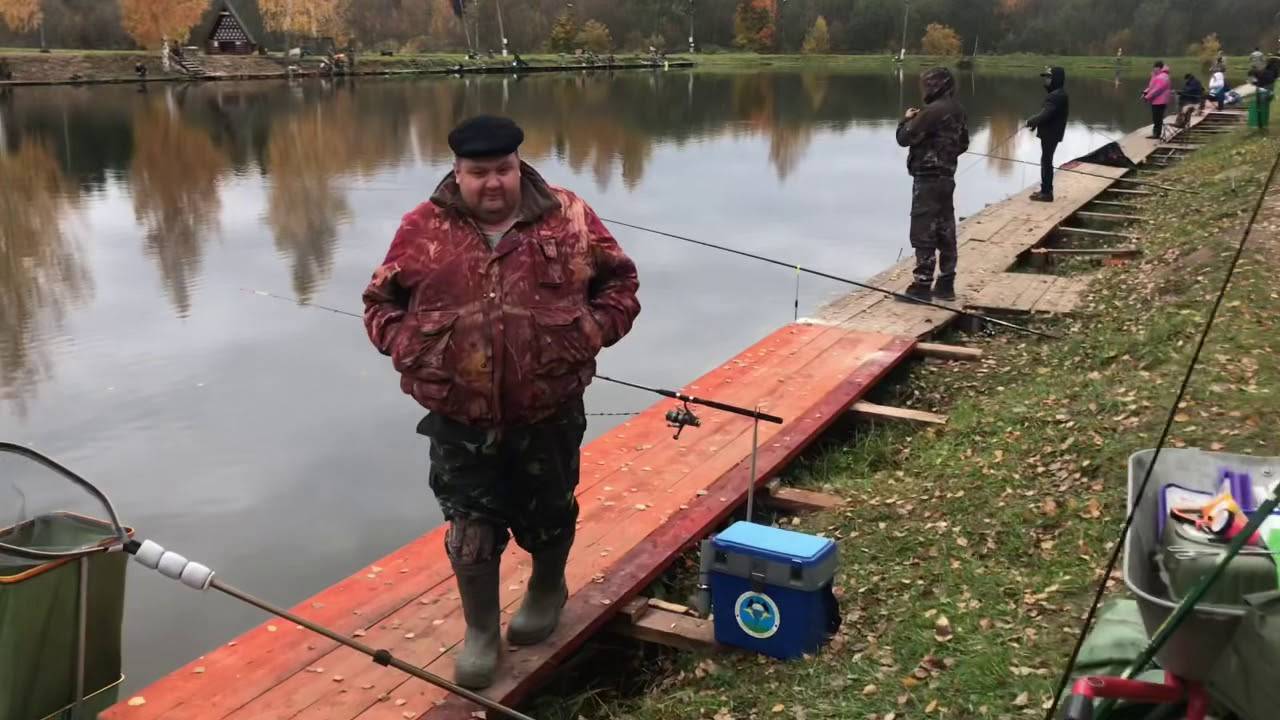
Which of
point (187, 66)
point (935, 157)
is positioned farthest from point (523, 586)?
point (187, 66)

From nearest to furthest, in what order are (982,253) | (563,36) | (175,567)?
(175,567), (982,253), (563,36)

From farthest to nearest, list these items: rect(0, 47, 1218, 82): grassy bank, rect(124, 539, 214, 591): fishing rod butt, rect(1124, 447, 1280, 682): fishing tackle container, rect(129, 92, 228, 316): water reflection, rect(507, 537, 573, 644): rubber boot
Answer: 1. rect(0, 47, 1218, 82): grassy bank
2. rect(129, 92, 228, 316): water reflection
3. rect(507, 537, 573, 644): rubber boot
4. rect(124, 539, 214, 591): fishing rod butt
5. rect(1124, 447, 1280, 682): fishing tackle container

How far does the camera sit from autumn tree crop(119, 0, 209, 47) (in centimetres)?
6962

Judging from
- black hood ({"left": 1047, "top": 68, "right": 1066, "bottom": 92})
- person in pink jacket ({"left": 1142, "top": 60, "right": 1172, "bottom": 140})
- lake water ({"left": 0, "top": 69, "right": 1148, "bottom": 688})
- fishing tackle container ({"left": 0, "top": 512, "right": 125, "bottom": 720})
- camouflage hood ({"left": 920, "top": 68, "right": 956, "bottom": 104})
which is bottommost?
lake water ({"left": 0, "top": 69, "right": 1148, "bottom": 688})

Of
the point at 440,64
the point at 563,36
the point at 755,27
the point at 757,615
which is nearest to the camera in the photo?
the point at 757,615

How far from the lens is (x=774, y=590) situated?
4.18 m

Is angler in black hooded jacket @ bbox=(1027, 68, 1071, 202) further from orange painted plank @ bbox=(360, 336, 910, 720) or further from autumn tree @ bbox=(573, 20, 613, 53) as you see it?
autumn tree @ bbox=(573, 20, 613, 53)

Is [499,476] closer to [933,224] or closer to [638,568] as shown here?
[638,568]

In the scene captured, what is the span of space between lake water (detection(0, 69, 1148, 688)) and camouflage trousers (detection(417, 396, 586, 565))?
1.35 meters

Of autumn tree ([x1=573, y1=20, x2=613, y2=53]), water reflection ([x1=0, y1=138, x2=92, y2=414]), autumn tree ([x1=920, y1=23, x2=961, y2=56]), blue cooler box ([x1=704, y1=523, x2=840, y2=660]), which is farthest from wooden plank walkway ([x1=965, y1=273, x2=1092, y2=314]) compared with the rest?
autumn tree ([x1=920, y1=23, x2=961, y2=56])

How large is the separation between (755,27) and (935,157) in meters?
96.6

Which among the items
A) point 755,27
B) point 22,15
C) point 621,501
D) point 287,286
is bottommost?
point 287,286

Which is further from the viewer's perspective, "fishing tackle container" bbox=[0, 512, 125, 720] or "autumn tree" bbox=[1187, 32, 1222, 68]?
"autumn tree" bbox=[1187, 32, 1222, 68]

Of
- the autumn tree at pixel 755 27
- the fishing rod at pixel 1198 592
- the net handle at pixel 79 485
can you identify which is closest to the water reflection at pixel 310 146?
the net handle at pixel 79 485
